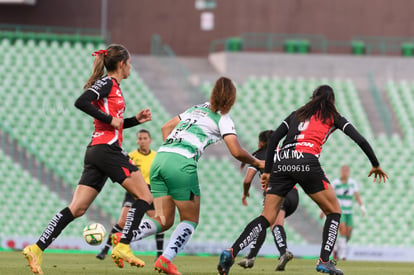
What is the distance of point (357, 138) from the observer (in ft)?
30.9

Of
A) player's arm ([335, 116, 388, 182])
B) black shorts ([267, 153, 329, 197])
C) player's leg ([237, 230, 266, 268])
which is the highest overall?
player's arm ([335, 116, 388, 182])

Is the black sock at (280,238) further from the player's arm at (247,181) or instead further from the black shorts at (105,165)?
the black shorts at (105,165)

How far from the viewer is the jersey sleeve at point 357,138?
372 inches

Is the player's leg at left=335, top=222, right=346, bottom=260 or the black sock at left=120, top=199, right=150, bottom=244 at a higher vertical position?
the black sock at left=120, top=199, right=150, bottom=244

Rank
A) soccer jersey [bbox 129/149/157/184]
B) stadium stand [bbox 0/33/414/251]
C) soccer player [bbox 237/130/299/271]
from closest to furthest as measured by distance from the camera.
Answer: soccer player [bbox 237/130/299/271] → soccer jersey [bbox 129/149/157/184] → stadium stand [bbox 0/33/414/251]

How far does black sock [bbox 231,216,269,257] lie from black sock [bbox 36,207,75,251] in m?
1.81

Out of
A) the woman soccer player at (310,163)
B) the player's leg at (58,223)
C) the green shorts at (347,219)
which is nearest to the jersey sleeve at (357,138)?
the woman soccer player at (310,163)

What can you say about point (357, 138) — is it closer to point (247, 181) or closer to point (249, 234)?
point (249, 234)

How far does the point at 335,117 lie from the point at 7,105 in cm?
1507

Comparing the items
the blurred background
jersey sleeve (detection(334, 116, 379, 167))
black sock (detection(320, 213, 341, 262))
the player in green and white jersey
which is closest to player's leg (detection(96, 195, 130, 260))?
black sock (detection(320, 213, 341, 262))

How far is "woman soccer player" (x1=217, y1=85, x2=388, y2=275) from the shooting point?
9.48 m

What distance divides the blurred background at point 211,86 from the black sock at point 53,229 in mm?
10514

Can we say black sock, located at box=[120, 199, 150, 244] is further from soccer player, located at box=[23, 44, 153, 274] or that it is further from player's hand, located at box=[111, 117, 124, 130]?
player's hand, located at box=[111, 117, 124, 130]

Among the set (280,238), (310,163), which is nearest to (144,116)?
(310,163)
